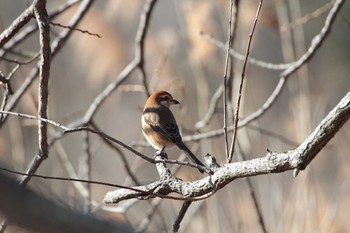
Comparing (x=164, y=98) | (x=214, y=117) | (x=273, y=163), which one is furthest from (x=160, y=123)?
(x=273, y=163)

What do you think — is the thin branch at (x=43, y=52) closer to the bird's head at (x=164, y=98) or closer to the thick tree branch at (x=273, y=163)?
the thick tree branch at (x=273, y=163)

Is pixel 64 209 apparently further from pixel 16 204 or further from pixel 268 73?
pixel 268 73

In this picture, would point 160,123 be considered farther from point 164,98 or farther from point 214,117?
point 214,117

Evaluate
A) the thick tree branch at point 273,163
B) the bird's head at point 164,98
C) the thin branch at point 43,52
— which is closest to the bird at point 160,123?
the bird's head at point 164,98

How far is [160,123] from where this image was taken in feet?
12.0

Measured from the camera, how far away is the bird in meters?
3.49

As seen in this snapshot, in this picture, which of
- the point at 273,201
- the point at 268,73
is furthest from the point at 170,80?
the point at 268,73

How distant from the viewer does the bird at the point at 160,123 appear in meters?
3.49

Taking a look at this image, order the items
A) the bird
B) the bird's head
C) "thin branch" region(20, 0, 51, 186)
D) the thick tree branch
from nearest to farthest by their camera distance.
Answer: the thick tree branch → "thin branch" region(20, 0, 51, 186) → the bird → the bird's head

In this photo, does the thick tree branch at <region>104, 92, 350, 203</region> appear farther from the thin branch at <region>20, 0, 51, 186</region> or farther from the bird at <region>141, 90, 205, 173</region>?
the bird at <region>141, 90, 205, 173</region>

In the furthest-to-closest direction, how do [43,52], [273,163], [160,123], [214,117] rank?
[214,117] < [160,123] < [43,52] < [273,163]

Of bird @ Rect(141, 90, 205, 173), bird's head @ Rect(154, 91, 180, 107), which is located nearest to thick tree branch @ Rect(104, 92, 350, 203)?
bird @ Rect(141, 90, 205, 173)

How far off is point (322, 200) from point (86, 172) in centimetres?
150

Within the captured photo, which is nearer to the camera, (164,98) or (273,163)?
(273,163)
